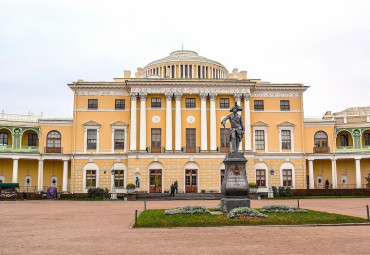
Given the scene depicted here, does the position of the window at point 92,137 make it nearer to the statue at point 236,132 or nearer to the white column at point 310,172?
the white column at point 310,172

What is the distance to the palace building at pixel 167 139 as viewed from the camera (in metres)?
48.3

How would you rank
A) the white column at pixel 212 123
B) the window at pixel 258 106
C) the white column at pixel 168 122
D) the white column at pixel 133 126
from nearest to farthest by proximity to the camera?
1. the white column at pixel 133 126
2. the white column at pixel 168 122
3. the white column at pixel 212 123
4. the window at pixel 258 106

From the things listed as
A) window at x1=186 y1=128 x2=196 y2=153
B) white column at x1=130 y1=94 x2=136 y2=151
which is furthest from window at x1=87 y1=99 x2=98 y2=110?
window at x1=186 y1=128 x2=196 y2=153

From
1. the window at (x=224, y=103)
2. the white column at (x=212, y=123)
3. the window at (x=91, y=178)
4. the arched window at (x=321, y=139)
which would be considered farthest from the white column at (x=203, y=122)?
the arched window at (x=321, y=139)

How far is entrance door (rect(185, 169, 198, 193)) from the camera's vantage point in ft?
158

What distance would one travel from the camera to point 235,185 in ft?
73.1

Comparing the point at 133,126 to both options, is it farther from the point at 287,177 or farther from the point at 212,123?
the point at 287,177

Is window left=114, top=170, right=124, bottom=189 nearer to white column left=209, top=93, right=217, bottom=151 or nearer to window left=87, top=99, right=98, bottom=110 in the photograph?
window left=87, top=99, right=98, bottom=110

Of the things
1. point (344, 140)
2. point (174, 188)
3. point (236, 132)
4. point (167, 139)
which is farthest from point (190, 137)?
point (236, 132)

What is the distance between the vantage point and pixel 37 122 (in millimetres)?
51938

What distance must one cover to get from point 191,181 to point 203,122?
716 cm

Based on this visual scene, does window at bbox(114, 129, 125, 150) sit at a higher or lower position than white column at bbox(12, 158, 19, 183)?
higher

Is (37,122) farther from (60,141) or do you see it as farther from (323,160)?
(323,160)

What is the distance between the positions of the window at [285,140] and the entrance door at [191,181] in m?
11.7
